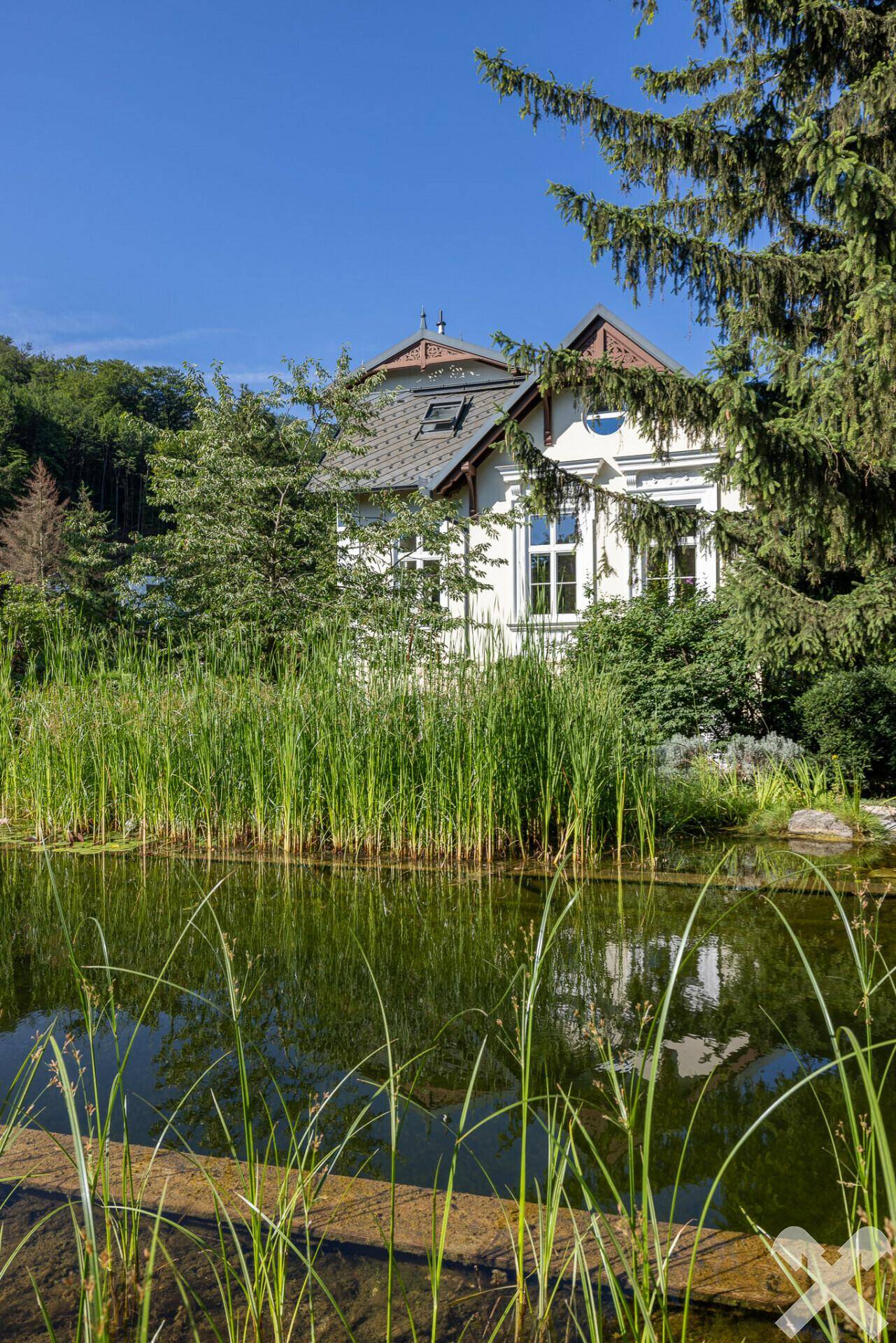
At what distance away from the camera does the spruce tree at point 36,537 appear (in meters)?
27.0

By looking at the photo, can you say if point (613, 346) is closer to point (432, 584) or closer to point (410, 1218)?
point (432, 584)

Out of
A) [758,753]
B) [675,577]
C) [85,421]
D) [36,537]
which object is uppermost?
[85,421]

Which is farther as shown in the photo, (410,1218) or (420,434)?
(420,434)

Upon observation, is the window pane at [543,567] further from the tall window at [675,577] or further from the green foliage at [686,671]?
the green foliage at [686,671]

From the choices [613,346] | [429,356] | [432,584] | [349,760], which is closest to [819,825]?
[349,760]

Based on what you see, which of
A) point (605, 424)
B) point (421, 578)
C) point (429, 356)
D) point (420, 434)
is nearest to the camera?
point (421, 578)

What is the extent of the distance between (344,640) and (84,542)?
50.9 feet

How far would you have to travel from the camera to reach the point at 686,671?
374 inches

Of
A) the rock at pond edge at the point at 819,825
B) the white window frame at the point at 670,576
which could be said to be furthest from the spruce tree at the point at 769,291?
the rock at pond edge at the point at 819,825

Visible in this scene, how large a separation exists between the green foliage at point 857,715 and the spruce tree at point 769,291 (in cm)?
93

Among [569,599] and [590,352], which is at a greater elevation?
[590,352]

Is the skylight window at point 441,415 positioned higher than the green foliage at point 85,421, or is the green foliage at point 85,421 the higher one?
the green foliage at point 85,421

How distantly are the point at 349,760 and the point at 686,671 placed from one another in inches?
194

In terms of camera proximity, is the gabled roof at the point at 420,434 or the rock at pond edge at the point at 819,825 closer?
the rock at pond edge at the point at 819,825
